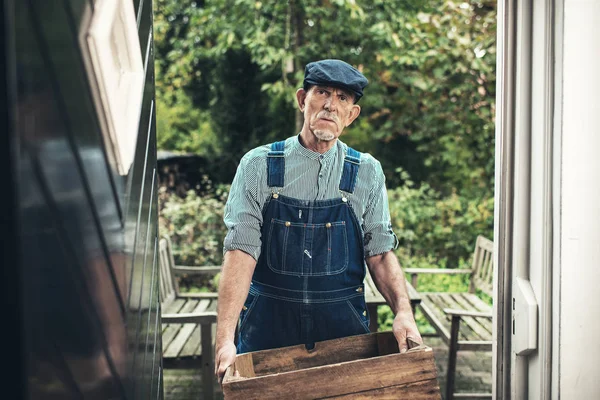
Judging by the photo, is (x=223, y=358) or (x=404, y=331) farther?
(x=404, y=331)

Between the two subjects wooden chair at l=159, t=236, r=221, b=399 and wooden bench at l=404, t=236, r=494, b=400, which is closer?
wooden chair at l=159, t=236, r=221, b=399

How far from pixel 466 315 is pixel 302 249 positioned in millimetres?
2202

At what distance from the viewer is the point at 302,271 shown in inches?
103

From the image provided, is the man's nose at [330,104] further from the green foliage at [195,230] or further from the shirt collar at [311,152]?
the green foliage at [195,230]

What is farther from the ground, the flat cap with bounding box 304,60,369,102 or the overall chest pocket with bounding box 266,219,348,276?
the flat cap with bounding box 304,60,369,102

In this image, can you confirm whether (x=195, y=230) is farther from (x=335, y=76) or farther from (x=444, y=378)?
(x=335, y=76)

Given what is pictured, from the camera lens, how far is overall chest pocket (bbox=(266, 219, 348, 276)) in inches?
103

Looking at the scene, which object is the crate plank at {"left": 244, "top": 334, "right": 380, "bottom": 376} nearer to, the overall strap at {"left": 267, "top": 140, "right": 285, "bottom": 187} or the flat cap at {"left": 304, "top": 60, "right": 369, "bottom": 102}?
the overall strap at {"left": 267, "top": 140, "right": 285, "bottom": 187}

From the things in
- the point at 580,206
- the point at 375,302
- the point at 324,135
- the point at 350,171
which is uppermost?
the point at 324,135

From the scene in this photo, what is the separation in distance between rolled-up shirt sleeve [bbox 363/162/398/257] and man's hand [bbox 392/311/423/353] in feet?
1.23

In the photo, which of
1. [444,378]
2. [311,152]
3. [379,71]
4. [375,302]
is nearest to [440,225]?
[379,71]

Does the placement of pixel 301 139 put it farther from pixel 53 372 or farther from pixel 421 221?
pixel 421 221

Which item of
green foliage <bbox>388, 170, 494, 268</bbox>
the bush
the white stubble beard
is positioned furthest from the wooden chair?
green foliage <bbox>388, 170, 494, 268</bbox>

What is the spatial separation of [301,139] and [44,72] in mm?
1746
